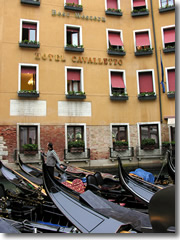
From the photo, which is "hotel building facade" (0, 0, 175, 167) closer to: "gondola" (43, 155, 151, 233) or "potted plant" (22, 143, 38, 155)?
"potted plant" (22, 143, 38, 155)

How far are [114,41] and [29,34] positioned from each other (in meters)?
1.48

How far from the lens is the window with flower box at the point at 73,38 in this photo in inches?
155

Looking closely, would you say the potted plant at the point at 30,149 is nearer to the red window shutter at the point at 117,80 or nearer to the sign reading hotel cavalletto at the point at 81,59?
the sign reading hotel cavalletto at the point at 81,59

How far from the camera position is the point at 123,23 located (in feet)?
12.6

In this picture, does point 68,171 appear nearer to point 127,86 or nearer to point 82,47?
point 127,86

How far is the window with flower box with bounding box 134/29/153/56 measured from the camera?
3.76m

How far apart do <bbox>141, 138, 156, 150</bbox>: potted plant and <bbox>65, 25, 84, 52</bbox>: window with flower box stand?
1.92 metres

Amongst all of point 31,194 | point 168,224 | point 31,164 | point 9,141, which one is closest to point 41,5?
point 9,141

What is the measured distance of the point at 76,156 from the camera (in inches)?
146

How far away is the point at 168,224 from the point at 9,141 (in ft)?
10.0

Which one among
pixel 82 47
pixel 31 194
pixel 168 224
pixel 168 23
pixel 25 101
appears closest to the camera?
pixel 168 224

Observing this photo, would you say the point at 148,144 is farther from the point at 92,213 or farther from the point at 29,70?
the point at 92,213

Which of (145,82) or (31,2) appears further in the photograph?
(145,82)

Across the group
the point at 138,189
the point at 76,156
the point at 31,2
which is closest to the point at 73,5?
the point at 31,2
